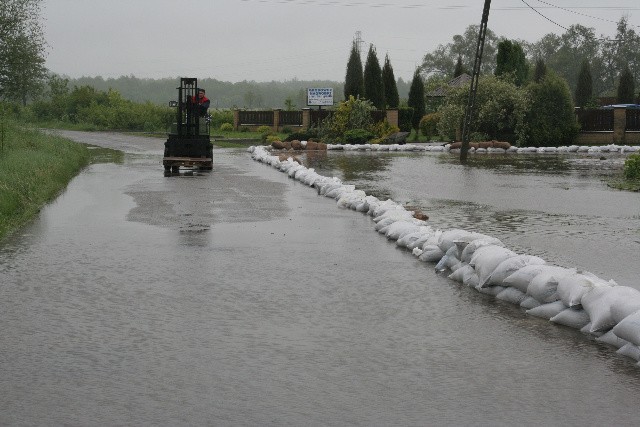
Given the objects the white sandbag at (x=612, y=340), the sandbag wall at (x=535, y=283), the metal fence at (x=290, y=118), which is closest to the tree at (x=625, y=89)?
the metal fence at (x=290, y=118)

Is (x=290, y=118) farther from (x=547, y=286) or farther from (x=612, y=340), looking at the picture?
(x=612, y=340)

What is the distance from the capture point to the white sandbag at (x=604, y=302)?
7.06m

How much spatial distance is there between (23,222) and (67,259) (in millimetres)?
3532

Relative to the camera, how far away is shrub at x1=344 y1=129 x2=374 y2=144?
1809 inches

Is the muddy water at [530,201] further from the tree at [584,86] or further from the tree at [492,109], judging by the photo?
the tree at [584,86]

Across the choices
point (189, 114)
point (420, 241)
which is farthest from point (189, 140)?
point (420, 241)

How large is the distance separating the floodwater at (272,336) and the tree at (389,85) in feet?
147

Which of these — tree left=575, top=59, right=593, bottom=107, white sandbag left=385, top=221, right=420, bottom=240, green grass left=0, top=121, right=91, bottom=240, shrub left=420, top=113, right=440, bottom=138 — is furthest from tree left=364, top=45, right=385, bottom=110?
white sandbag left=385, top=221, right=420, bottom=240

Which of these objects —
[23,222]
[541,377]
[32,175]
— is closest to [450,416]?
[541,377]

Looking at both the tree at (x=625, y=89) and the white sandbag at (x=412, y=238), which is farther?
the tree at (x=625, y=89)

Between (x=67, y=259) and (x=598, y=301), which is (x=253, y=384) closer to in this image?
(x=598, y=301)

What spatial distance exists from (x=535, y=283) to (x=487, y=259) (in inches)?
37.6

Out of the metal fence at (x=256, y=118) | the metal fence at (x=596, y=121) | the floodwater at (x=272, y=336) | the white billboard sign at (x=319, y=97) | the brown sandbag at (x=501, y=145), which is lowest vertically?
the floodwater at (x=272, y=336)

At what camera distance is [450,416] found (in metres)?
5.25
